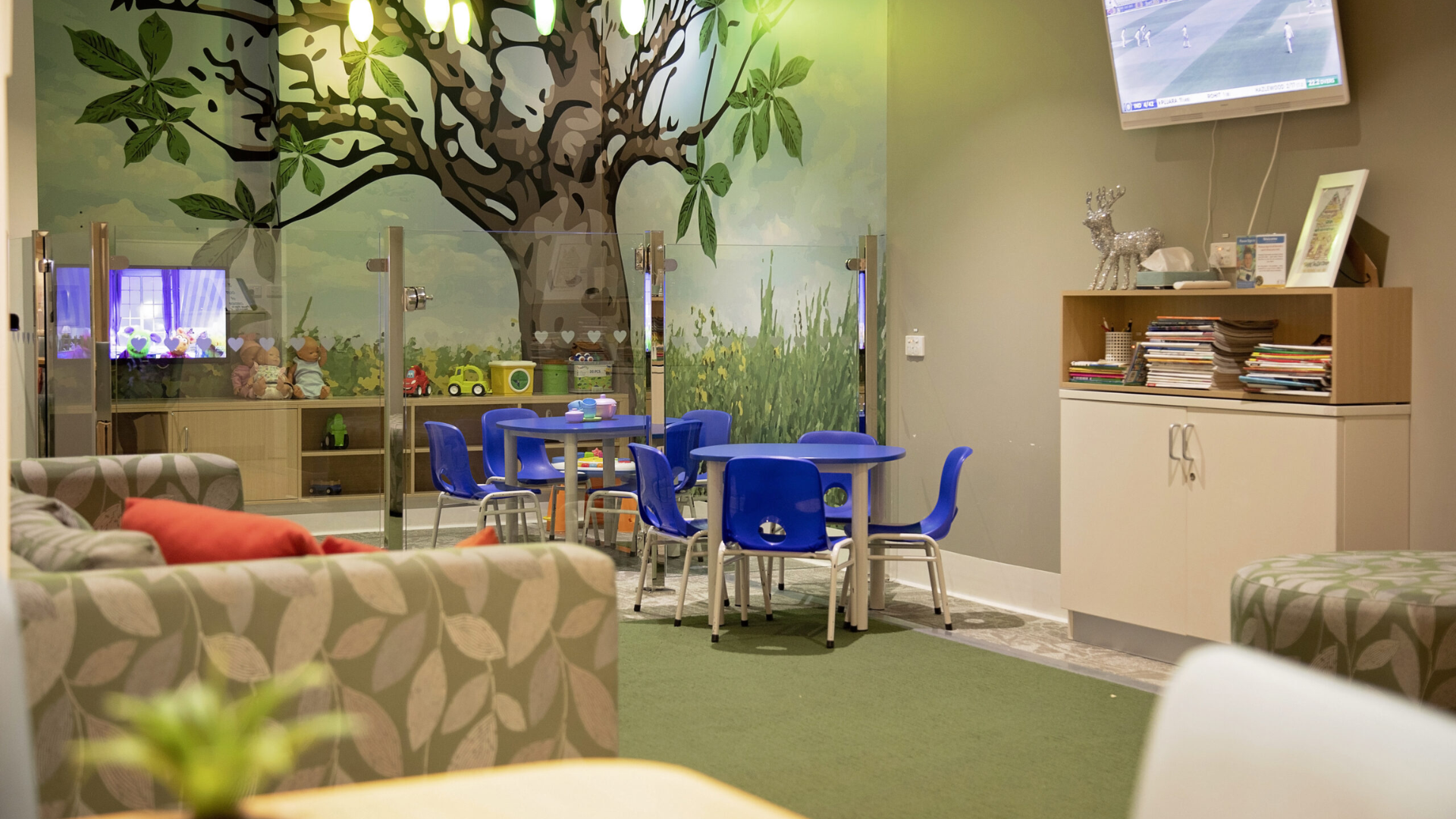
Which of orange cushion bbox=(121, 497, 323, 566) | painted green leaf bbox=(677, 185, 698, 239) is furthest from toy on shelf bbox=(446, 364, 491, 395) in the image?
orange cushion bbox=(121, 497, 323, 566)

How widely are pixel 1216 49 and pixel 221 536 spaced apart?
4056mm

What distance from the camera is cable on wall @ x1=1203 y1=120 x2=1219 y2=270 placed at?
4918 mm

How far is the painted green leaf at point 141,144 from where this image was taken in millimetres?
7918

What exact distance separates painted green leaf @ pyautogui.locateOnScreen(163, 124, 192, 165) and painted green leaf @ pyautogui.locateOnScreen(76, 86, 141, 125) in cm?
22

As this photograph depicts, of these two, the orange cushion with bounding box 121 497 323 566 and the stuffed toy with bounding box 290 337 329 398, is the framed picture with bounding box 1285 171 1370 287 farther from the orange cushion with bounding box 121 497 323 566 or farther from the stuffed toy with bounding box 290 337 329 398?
the stuffed toy with bounding box 290 337 329 398

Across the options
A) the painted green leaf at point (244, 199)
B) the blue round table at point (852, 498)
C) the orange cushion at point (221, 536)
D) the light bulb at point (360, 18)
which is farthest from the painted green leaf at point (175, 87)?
the orange cushion at point (221, 536)

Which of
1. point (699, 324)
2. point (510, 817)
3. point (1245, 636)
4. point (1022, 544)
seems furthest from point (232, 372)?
point (510, 817)

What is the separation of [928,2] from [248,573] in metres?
5.18

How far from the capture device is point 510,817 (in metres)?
1.14

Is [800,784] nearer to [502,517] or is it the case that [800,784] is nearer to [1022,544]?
[1022,544]

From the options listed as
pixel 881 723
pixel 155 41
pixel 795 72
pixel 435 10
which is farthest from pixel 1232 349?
pixel 155 41

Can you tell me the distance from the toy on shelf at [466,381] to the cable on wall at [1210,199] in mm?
3394

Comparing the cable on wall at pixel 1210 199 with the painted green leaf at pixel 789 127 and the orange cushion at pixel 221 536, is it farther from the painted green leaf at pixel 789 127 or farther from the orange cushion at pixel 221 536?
the orange cushion at pixel 221 536

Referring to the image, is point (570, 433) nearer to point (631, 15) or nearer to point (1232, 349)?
point (631, 15)
